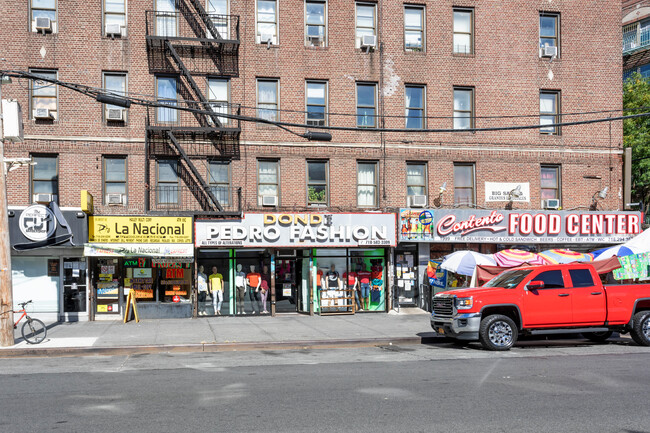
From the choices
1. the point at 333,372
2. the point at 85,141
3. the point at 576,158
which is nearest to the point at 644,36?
the point at 576,158

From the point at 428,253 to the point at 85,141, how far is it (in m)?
12.7

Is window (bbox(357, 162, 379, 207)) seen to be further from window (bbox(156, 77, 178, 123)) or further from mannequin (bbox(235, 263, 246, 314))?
window (bbox(156, 77, 178, 123))

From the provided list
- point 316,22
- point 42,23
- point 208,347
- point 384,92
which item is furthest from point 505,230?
point 42,23

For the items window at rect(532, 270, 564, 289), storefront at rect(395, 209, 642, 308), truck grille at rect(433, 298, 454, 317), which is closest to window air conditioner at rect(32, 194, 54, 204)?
storefront at rect(395, 209, 642, 308)

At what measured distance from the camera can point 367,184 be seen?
74.9 feet

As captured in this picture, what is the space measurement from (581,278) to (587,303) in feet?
2.06

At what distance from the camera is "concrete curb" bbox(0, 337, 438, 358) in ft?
48.1

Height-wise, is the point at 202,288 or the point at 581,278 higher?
the point at 581,278

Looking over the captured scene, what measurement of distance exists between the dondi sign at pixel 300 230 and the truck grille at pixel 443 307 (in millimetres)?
6560

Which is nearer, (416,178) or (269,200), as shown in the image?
(269,200)

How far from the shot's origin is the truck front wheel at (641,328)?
594 inches

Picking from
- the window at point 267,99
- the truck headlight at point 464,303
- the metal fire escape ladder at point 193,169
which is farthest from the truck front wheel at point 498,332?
the window at point 267,99

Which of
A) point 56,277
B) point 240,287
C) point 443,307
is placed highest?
point 56,277

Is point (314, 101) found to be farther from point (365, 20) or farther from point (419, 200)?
point (419, 200)
